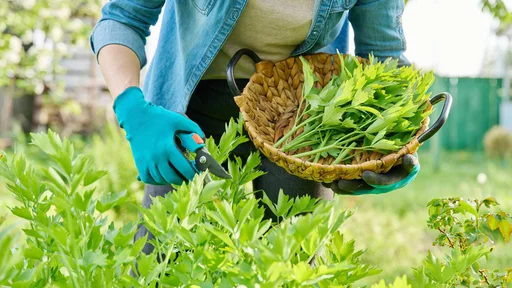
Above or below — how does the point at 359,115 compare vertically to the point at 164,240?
below

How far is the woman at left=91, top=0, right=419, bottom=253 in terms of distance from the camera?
134 cm

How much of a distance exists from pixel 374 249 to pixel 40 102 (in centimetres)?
893

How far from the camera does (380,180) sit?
1266 mm

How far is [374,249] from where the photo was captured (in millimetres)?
4051

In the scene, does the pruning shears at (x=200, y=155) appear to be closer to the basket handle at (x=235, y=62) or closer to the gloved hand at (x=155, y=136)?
the gloved hand at (x=155, y=136)

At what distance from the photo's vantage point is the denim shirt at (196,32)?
1.53 metres

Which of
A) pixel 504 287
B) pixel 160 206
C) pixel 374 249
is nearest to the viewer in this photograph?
pixel 160 206

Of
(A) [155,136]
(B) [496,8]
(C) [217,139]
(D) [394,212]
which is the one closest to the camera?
(A) [155,136]

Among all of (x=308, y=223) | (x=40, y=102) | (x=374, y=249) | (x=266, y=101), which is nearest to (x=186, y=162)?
(x=266, y=101)

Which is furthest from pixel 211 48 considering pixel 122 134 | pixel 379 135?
pixel 122 134

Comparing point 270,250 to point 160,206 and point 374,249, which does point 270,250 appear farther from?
point 374,249

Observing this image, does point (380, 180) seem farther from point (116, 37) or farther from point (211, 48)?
point (116, 37)

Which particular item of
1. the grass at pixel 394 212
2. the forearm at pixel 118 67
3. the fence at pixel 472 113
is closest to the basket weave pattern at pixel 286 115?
the forearm at pixel 118 67

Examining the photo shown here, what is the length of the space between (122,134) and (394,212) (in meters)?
3.29
